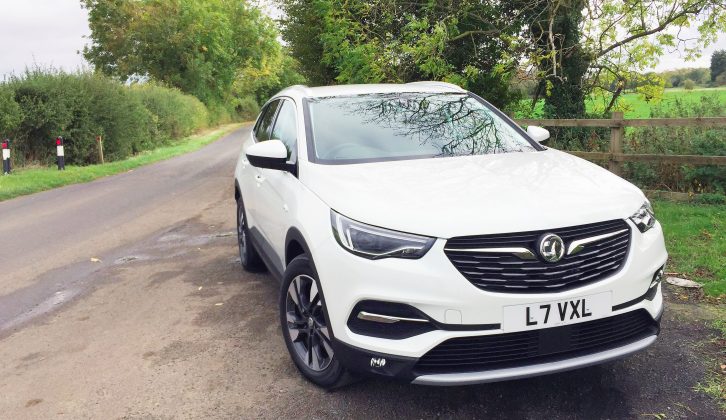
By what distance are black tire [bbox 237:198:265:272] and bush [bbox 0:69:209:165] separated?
12786 mm

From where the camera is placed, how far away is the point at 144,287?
582 cm

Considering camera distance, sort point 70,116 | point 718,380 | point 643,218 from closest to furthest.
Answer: point 643,218 < point 718,380 < point 70,116

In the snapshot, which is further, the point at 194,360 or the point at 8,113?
the point at 8,113

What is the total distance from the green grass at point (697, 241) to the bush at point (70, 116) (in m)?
15.9

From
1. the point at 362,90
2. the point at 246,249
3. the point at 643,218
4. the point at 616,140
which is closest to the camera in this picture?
the point at 643,218

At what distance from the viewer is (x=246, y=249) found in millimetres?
6082

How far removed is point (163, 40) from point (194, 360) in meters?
39.9

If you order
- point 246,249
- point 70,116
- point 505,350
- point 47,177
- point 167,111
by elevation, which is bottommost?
point 246,249

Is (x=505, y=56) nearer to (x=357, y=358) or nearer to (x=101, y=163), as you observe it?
(x=357, y=358)

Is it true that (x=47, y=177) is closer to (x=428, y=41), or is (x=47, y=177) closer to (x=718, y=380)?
(x=428, y=41)

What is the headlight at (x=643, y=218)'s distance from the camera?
10.5ft

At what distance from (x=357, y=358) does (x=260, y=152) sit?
1676 mm

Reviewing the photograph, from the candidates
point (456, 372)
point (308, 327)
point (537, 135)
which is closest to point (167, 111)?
point (537, 135)

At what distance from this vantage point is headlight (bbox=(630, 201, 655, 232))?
10.5 feet
